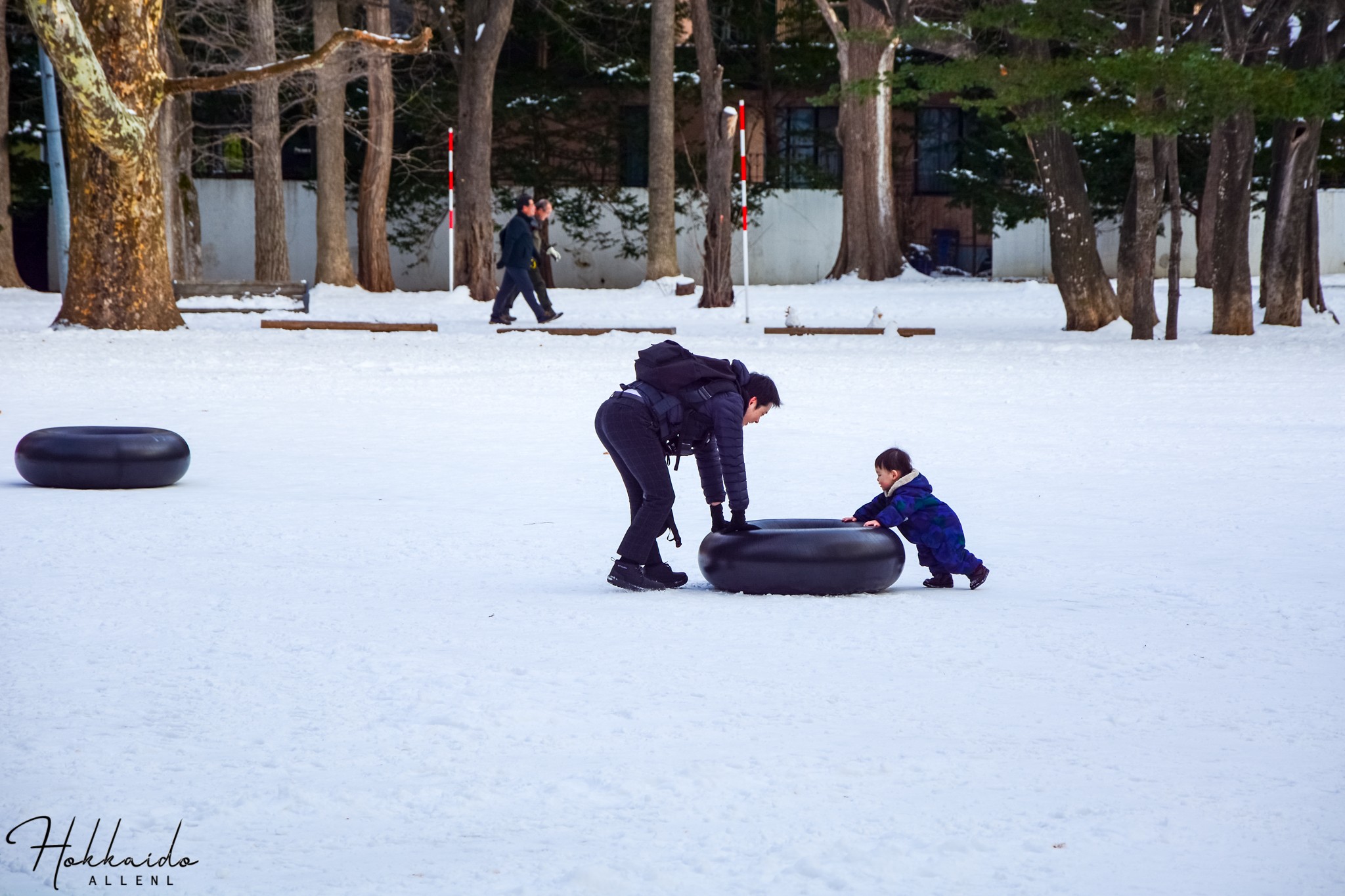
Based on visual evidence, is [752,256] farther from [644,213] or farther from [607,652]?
[607,652]

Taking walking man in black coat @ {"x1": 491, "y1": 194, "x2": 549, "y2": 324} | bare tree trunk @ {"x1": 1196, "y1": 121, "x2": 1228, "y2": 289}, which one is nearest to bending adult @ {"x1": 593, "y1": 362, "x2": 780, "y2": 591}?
bare tree trunk @ {"x1": 1196, "y1": 121, "x2": 1228, "y2": 289}

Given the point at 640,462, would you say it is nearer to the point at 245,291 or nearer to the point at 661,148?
the point at 245,291

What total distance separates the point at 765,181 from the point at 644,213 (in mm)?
3417

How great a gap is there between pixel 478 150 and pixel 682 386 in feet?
83.2

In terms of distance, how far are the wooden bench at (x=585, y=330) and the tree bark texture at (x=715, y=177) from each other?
19.7 ft

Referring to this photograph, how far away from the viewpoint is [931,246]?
146 ft

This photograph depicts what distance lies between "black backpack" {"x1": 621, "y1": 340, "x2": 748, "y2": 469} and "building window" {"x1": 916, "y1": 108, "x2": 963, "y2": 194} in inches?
1491

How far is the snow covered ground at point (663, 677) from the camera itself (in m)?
3.75

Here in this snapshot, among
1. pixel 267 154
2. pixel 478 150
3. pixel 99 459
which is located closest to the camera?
pixel 99 459

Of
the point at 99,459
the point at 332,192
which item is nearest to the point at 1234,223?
the point at 99,459

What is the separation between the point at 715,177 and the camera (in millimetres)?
27562

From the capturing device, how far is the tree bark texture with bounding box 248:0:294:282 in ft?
99.5

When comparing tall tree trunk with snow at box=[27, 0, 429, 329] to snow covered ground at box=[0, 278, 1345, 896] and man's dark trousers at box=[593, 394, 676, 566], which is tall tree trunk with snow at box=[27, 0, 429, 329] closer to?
snow covered ground at box=[0, 278, 1345, 896]

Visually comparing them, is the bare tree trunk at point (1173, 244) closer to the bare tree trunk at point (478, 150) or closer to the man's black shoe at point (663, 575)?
the bare tree trunk at point (478, 150)
